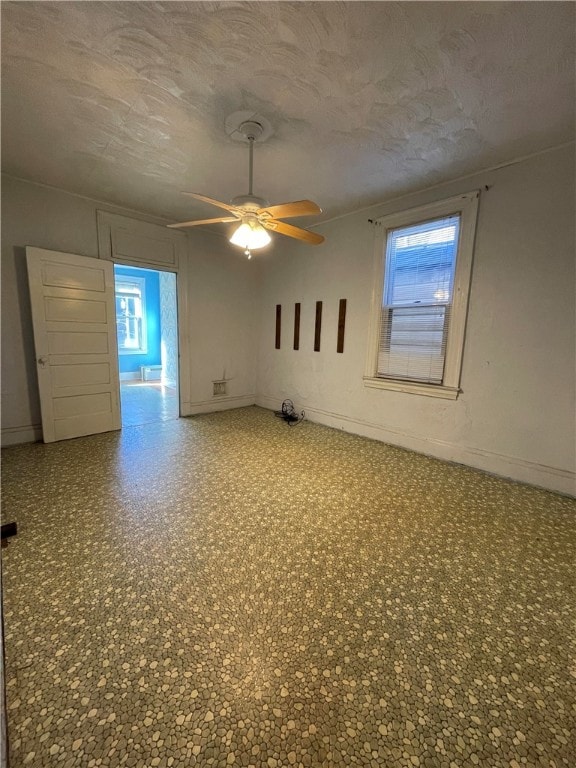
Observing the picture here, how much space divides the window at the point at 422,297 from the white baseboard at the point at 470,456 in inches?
21.3

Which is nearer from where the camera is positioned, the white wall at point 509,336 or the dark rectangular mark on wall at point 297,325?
the white wall at point 509,336

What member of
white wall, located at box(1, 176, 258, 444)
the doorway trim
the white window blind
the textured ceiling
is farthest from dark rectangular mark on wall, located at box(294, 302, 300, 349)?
the textured ceiling

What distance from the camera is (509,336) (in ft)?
8.74

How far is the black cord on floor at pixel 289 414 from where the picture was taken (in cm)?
437

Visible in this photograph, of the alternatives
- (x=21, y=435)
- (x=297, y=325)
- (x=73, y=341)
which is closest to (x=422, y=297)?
(x=297, y=325)

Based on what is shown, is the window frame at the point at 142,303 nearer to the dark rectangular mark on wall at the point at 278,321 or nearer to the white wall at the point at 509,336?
the dark rectangular mark on wall at the point at 278,321

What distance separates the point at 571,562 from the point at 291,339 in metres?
3.66

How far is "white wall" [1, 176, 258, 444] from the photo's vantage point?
3.05 meters

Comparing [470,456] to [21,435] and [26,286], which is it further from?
[26,286]

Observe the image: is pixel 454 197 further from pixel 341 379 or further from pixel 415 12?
pixel 341 379

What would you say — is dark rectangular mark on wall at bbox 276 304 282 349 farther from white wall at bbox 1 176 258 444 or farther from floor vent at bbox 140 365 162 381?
floor vent at bbox 140 365 162 381

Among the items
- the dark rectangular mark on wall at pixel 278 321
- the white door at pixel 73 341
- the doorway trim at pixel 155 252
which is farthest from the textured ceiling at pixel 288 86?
the dark rectangular mark on wall at pixel 278 321

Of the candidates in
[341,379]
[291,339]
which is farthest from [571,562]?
[291,339]

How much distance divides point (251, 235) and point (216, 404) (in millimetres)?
3139
